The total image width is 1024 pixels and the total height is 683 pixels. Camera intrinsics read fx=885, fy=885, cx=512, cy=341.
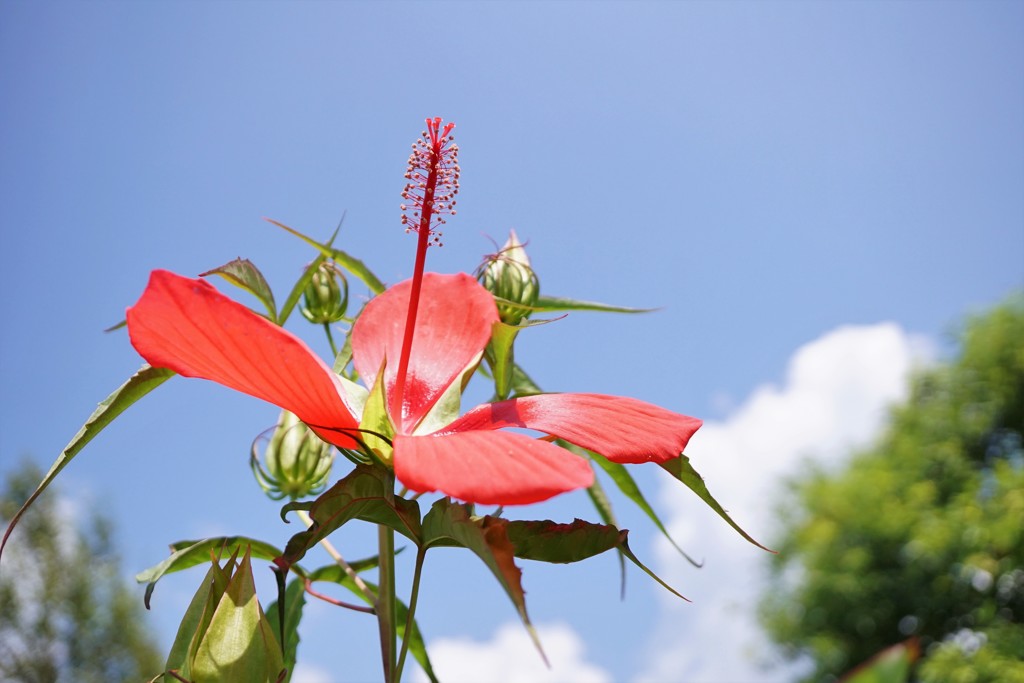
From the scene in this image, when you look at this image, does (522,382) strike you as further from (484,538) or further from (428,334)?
(484,538)

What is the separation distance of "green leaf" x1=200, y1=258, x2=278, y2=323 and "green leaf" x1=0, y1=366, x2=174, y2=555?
0.07 m

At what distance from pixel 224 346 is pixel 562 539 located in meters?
0.14

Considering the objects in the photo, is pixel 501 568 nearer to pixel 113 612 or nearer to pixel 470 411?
pixel 470 411

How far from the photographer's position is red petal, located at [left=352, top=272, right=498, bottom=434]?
45cm

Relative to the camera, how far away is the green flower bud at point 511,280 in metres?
0.55

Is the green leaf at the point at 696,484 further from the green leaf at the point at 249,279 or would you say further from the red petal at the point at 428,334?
the green leaf at the point at 249,279

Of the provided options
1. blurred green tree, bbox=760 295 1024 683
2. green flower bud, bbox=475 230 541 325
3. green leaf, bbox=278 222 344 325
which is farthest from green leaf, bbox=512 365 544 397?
blurred green tree, bbox=760 295 1024 683

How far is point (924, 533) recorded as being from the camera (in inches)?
251

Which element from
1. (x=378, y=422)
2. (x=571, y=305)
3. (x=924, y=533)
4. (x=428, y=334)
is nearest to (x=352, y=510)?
(x=378, y=422)

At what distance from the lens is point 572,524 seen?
33cm

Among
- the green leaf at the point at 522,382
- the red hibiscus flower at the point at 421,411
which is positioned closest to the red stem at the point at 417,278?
the red hibiscus flower at the point at 421,411

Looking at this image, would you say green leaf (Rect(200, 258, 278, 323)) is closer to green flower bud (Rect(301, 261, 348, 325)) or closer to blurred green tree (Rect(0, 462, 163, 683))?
green flower bud (Rect(301, 261, 348, 325))

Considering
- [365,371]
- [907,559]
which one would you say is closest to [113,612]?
[907,559]

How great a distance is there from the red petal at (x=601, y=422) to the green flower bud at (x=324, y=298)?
0.73 feet
